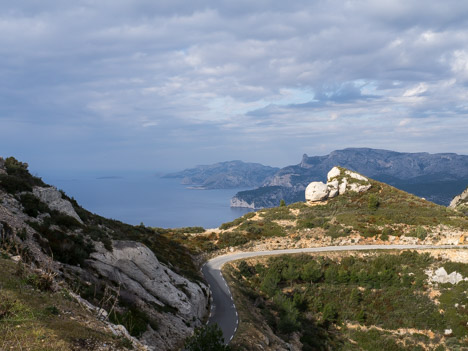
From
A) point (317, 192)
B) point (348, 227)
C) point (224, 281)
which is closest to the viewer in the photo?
point (224, 281)

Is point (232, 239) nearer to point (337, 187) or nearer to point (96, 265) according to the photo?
point (96, 265)

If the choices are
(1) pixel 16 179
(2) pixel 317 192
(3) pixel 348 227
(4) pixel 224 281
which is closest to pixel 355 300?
(4) pixel 224 281

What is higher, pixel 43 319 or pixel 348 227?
pixel 43 319

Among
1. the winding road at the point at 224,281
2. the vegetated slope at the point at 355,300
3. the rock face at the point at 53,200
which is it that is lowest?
the vegetated slope at the point at 355,300

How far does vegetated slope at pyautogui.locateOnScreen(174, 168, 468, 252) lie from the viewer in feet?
171

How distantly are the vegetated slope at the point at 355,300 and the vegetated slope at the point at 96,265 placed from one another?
7.59m

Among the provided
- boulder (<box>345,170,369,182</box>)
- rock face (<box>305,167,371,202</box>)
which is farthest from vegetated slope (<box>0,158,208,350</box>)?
boulder (<box>345,170,369,182</box>)

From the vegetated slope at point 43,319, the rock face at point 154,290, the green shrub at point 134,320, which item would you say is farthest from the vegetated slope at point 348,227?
the vegetated slope at point 43,319

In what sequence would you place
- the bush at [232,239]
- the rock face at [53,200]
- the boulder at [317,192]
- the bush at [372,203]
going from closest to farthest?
1. the rock face at [53,200]
2. the bush at [232,239]
3. the bush at [372,203]
4. the boulder at [317,192]

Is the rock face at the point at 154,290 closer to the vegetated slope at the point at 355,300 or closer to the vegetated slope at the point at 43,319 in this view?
the vegetated slope at the point at 355,300

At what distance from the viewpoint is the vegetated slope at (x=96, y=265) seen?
55.2ft

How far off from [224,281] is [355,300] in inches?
716

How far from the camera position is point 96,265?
71.4ft

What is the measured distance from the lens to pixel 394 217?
194ft
